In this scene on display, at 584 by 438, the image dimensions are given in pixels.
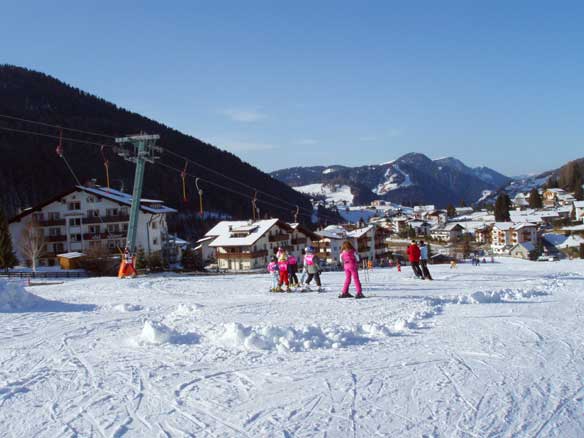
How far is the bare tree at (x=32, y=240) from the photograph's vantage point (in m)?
43.6

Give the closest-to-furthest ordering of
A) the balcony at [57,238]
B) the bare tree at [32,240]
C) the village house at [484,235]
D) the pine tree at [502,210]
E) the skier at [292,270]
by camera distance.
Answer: the skier at [292,270], the bare tree at [32,240], the balcony at [57,238], the village house at [484,235], the pine tree at [502,210]

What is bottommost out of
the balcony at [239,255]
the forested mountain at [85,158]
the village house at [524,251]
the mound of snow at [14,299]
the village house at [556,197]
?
the village house at [524,251]

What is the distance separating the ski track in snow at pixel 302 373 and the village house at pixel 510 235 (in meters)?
80.1

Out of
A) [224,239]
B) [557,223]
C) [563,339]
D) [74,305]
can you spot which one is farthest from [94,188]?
[557,223]

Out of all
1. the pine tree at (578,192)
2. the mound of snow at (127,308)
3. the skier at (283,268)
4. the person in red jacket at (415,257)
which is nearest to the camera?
the mound of snow at (127,308)

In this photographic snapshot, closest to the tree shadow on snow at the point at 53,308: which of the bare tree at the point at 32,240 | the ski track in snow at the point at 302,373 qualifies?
the ski track in snow at the point at 302,373

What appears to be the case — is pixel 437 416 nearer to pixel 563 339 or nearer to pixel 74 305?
pixel 563 339

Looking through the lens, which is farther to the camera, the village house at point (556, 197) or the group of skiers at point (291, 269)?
the village house at point (556, 197)

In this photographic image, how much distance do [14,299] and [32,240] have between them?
3512 centimetres

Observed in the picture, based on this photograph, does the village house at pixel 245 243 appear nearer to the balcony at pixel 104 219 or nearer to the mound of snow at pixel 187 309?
the balcony at pixel 104 219

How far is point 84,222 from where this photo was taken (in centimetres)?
5072

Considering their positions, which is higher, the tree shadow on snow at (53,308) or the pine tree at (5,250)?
the pine tree at (5,250)

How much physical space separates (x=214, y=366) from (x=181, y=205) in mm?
114787

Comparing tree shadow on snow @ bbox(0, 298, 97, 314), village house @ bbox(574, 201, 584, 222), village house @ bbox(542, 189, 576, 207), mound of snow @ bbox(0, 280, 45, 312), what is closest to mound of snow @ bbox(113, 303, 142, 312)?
tree shadow on snow @ bbox(0, 298, 97, 314)
